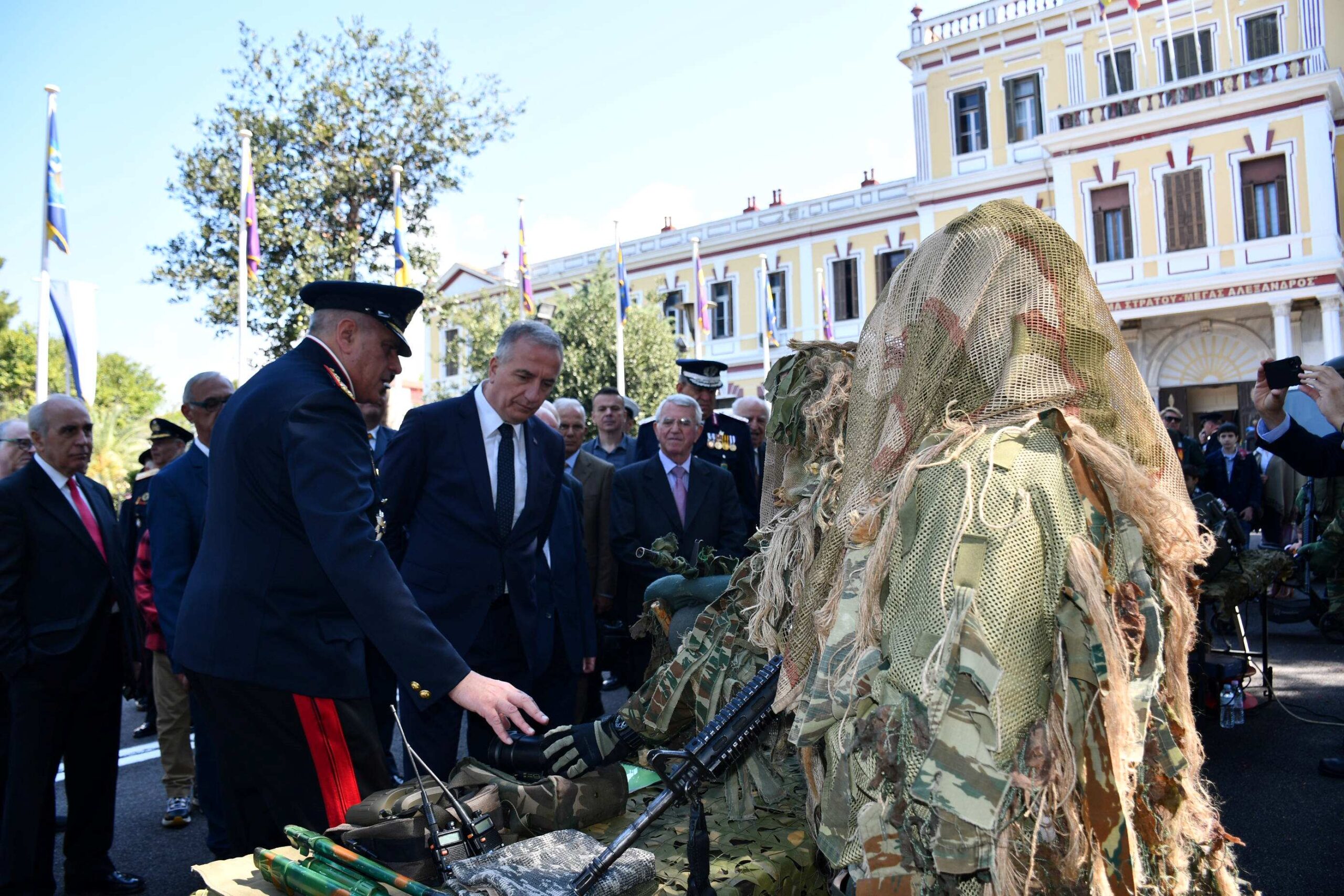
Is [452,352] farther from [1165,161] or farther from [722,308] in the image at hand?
[1165,161]

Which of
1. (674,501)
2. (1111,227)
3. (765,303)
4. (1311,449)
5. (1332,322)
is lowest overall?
(674,501)

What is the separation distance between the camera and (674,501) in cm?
554

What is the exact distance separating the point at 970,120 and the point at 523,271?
13.0 meters

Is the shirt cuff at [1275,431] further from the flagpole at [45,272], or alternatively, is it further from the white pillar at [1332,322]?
the white pillar at [1332,322]

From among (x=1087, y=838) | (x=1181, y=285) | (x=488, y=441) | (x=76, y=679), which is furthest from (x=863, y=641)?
(x=1181, y=285)

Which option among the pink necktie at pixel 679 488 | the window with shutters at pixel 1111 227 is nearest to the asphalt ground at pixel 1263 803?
the pink necktie at pixel 679 488

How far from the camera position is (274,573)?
7.63 ft

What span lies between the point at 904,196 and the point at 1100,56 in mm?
5779

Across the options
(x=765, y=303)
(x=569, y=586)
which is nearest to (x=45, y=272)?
(x=569, y=586)

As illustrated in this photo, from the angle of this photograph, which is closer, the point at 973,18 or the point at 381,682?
the point at 381,682

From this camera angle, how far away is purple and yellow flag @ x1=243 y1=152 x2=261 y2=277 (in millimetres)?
13703

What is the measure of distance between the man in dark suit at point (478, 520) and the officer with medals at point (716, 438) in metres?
2.94

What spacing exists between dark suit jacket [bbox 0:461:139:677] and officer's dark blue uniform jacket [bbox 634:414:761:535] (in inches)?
137

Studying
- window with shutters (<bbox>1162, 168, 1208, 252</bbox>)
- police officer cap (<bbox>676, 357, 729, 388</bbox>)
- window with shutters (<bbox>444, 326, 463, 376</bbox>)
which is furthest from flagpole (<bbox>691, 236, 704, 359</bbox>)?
police officer cap (<bbox>676, 357, 729, 388</bbox>)
